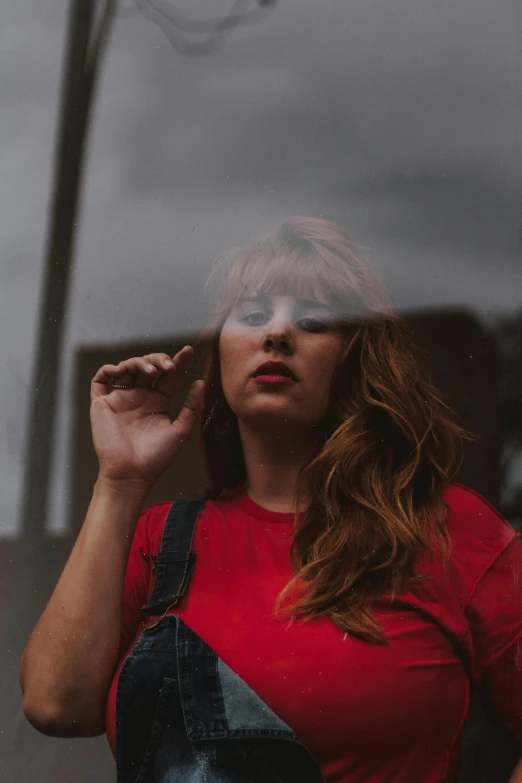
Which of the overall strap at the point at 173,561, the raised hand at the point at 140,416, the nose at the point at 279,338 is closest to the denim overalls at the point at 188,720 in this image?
the overall strap at the point at 173,561

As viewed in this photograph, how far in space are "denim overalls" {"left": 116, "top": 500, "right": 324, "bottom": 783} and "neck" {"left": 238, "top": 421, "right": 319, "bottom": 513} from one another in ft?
0.40

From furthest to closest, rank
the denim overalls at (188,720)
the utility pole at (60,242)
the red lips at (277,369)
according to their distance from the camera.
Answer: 1. the utility pole at (60,242)
2. the red lips at (277,369)
3. the denim overalls at (188,720)

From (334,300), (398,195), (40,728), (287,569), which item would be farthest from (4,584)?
(398,195)

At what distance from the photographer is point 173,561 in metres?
0.91

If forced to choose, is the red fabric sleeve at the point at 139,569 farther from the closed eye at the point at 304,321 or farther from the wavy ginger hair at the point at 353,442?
the closed eye at the point at 304,321

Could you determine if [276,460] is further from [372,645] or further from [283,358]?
[372,645]

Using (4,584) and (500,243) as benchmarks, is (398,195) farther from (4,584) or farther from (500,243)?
(4,584)

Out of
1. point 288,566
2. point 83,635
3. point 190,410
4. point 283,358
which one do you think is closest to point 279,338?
point 283,358

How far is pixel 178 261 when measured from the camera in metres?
1.04

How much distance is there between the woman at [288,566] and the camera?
82cm

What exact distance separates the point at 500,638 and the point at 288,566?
21 cm

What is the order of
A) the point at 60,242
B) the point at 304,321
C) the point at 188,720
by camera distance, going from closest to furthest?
the point at 188,720 → the point at 304,321 → the point at 60,242

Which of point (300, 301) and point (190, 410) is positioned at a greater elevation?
point (300, 301)

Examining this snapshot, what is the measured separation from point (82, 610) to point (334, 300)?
39 cm
